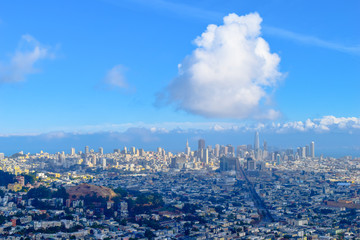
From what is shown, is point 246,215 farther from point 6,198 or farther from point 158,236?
point 6,198

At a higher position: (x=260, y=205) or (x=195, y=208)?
(x=195, y=208)

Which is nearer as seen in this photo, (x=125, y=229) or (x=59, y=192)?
(x=125, y=229)

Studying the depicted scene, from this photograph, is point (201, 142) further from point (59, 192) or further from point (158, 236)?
point (158, 236)

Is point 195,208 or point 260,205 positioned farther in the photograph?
point 260,205

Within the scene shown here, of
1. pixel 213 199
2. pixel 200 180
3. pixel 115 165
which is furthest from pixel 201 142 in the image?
pixel 213 199

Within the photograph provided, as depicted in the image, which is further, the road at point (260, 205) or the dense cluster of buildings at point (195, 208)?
the road at point (260, 205)

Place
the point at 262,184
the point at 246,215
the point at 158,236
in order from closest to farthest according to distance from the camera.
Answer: the point at 158,236 → the point at 246,215 → the point at 262,184

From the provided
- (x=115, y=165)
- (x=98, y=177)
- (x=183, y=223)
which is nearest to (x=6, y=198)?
(x=183, y=223)

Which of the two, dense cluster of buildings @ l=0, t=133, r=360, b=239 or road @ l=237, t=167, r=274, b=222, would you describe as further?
road @ l=237, t=167, r=274, b=222

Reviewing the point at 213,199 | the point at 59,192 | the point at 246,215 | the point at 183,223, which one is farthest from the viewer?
the point at 213,199

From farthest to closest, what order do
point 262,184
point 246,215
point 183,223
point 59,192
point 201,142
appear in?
point 201,142, point 262,184, point 59,192, point 246,215, point 183,223
